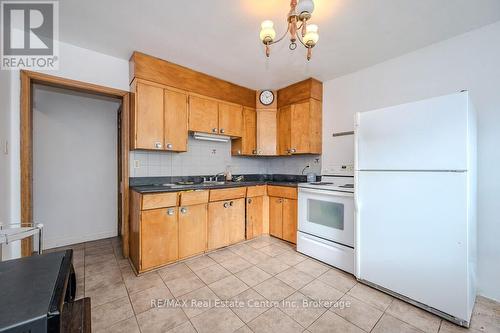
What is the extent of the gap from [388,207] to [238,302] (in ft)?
5.10

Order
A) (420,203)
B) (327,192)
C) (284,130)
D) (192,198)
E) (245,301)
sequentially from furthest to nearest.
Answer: (284,130) < (192,198) < (327,192) < (245,301) < (420,203)

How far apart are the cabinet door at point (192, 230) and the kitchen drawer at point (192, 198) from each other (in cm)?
5

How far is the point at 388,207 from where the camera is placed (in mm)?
1830

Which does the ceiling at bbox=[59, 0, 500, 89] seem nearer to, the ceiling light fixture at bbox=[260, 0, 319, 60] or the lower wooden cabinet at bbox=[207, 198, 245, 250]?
the ceiling light fixture at bbox=[260, 0, 319, 60]

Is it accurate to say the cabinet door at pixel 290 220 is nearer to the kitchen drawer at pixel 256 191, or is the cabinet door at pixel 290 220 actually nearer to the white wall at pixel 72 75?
the kitchen drawer at pixel 256 191

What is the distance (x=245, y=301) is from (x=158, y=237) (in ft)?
3.78

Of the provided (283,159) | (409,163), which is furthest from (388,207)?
(283,159)

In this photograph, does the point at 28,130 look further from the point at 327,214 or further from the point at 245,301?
the point at 327,214

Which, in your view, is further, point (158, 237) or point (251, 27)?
point (158, 237)

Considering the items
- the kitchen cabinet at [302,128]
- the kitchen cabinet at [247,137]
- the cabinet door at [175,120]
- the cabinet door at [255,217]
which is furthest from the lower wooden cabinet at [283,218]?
the cabinet door at [175,120]

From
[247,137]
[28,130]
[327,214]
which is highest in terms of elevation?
[247,137]

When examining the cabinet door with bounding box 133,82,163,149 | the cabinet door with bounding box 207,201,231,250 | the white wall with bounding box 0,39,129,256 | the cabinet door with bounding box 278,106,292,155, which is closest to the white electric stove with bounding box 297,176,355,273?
the cabinet door with bounding box 278,106,292,155

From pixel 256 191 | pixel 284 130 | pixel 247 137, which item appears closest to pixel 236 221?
pixel 256 191

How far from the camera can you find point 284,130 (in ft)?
11.3
